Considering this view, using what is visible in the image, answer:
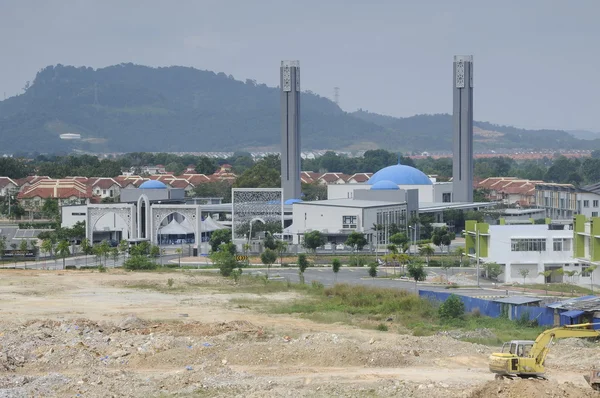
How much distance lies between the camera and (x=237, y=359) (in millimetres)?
26219

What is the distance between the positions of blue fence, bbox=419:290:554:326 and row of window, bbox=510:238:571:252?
10.4 metres

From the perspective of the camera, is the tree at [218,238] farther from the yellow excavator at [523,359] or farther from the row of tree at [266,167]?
the yellow excavator at [523,359]

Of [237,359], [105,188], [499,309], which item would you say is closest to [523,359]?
[237,359]

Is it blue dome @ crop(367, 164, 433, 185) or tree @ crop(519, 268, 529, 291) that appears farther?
blue dome @ crop(367, 164, 433, 185)

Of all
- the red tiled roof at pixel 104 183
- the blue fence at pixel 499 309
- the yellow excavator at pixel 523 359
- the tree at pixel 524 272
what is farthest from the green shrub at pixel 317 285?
the red tiled roof at pixel 104 183

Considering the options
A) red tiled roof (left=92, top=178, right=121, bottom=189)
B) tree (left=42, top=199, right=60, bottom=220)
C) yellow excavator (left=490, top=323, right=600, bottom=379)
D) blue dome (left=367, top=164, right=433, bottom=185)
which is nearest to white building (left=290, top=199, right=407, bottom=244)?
blue dome (left=367, top=164, right=433, bottom=185)

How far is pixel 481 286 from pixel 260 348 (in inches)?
739

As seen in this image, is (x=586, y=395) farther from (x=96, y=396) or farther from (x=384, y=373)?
(x=96, y=396)

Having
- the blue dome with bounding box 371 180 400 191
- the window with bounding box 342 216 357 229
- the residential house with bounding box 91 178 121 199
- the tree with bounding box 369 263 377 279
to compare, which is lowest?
the tree with bounding box 369 263 377 279

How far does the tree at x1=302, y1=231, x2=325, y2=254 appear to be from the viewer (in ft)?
198

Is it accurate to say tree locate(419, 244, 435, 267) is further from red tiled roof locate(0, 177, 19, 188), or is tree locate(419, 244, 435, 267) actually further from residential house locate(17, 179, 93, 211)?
red tiled roof locate(0, 177, 19, 188)

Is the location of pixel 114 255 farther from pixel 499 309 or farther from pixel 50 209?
pixel 50 209

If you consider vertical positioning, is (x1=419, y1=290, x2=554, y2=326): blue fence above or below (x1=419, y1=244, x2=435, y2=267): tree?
below

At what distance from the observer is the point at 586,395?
2152cm
